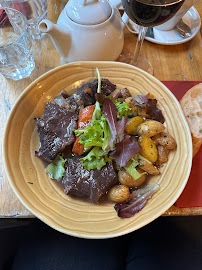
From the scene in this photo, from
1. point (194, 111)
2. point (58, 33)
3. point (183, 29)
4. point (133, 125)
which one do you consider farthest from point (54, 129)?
point (183, 29)

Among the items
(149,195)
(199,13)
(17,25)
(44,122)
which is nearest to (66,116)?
(44,122)

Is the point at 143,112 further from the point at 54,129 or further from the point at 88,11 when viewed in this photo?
the point at 88,11

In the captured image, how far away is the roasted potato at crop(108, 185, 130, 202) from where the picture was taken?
0.95m

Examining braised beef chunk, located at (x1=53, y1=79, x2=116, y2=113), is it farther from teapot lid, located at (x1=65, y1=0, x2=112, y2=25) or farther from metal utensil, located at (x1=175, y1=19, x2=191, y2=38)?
metal utensil, located at (x1=175, y1=19, x2=191, y2=38)

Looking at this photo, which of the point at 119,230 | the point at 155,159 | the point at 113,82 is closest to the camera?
the point at 119,230

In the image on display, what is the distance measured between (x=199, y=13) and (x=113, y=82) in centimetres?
102

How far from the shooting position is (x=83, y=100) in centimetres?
116

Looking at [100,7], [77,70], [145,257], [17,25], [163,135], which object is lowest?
[145,257]

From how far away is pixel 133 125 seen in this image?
1067 mm

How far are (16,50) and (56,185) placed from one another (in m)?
0.84

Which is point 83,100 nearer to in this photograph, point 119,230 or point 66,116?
point 66,116

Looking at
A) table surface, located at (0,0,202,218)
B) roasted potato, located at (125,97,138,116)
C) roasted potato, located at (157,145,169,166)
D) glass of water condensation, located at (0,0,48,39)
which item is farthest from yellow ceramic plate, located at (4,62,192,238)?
glass of water condensation, located at (0,0,48,39)

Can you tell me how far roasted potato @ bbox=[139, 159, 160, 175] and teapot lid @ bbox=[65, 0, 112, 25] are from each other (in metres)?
0.77

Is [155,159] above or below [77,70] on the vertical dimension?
below
